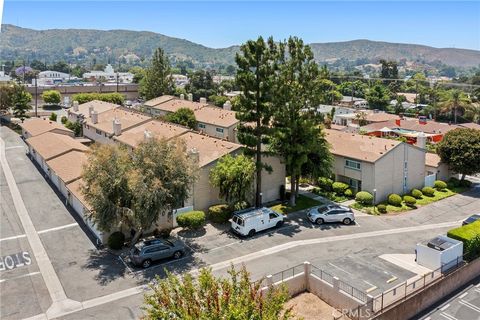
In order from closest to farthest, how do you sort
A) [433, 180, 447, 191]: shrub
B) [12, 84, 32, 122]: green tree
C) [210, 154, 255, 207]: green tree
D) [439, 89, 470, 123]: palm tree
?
[210, 154, 255, 207]: green tree → [433, 180, 447, 191]: shrub → [12, 84, 32, 122]: green tree → [439, 89, 470, 123]: palm tree

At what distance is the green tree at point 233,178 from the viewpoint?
36.0 m

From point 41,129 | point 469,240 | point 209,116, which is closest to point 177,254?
point 469,240

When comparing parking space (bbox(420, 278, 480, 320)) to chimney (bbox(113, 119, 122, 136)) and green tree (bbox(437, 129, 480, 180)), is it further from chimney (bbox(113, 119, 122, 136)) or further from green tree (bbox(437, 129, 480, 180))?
chimney (bbox(113, 119, 122, 136))

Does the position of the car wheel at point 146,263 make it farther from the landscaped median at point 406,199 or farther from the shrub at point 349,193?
the shrub at point 349,193

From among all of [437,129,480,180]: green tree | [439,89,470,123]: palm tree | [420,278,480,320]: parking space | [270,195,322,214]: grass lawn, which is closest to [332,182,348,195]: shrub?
[270,195,322,214]: grass lawn

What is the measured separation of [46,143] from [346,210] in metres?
37.3

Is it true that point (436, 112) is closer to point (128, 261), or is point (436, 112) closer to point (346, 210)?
point (346, 210)

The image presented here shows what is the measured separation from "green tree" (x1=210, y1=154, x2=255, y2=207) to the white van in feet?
5.38

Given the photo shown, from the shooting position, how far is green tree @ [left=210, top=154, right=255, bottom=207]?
3597 cm

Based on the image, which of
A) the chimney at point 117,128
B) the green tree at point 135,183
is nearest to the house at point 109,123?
the chimney at point 117,128

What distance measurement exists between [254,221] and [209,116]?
34774 millimetres

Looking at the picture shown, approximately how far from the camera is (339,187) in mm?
44625

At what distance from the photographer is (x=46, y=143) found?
174 feet

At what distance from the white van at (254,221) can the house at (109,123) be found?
2470 cm
